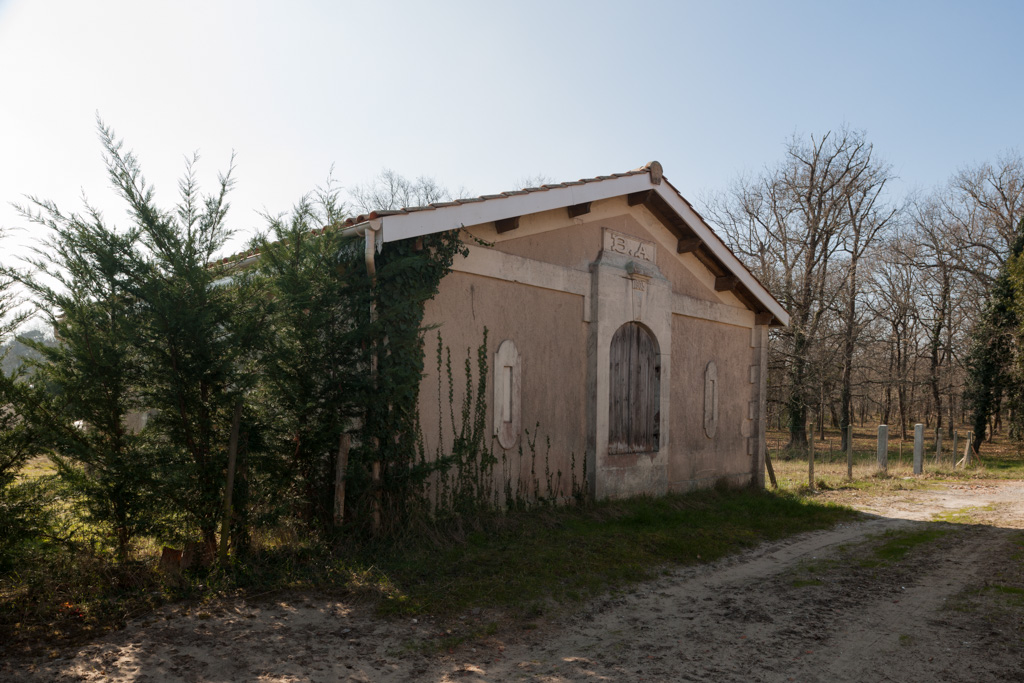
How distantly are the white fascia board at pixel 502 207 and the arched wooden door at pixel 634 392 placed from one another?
214cm

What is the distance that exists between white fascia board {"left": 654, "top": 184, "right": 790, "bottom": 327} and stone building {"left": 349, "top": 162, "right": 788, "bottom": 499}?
0.03 metres

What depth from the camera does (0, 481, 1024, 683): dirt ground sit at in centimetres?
437

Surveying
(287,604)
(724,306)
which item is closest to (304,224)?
(287,604)

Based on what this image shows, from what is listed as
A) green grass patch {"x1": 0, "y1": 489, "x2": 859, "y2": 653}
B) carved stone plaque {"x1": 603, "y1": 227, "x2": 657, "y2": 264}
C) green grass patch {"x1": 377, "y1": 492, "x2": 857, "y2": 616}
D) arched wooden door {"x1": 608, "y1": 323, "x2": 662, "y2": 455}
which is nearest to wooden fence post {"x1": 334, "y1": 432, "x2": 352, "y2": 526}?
green grass patch {"x1": 0, "y1": 489, "x2": 859, "y2": 653}

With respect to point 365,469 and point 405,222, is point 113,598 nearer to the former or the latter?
point 365,469

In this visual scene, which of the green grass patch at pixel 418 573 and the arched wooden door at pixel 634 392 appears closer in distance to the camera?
the green grass patch at pixel 418 573

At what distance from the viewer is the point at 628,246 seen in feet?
34.6

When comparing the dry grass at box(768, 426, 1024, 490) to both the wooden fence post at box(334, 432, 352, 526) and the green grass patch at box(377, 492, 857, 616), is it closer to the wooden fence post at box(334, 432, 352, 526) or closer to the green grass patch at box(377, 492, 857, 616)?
the green grass patch at box(377, 492, 857, 616)

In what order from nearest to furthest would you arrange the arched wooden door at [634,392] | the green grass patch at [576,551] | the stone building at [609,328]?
the green grass patch at [576,551] → the stone building at [609,328] → the arched wooden door at [634,392]

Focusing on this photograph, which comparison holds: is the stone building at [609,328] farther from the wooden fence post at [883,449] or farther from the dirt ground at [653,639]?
the wooden fence post at [883,449]

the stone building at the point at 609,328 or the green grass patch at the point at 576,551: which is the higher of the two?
the stone building at the point at 609,328

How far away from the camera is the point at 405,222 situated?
22.6 ft

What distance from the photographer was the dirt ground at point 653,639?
4371 mm

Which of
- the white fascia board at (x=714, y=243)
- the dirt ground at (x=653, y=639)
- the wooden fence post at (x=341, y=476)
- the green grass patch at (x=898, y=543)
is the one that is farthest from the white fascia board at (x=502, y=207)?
the green grass patch at (x=898, y=543)
